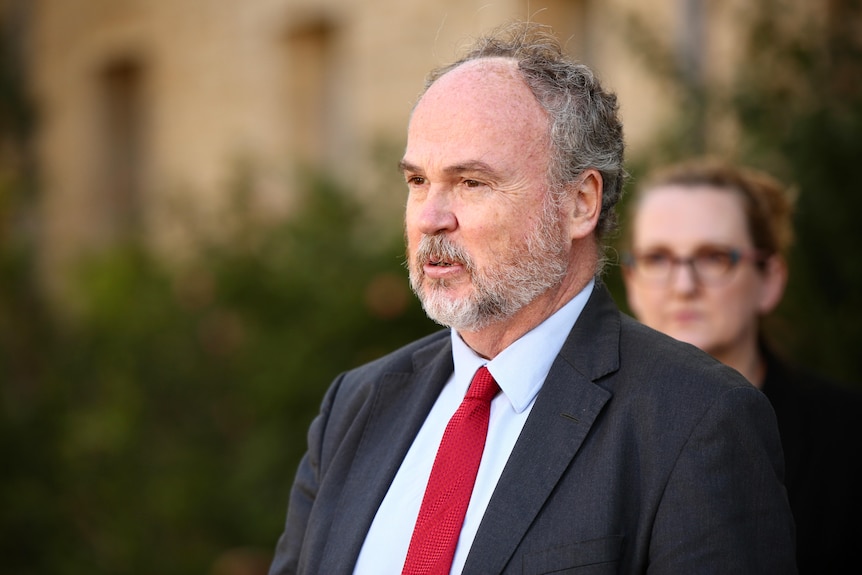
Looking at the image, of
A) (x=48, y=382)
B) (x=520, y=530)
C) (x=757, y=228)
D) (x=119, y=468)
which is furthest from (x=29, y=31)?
(x=520, y=530)

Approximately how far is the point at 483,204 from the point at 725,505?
2.46 feet

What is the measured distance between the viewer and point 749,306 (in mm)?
3355

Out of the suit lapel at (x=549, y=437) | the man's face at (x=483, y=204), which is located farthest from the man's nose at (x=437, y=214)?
the suit lapel at (x=549, y=437)

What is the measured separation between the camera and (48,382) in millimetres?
7898

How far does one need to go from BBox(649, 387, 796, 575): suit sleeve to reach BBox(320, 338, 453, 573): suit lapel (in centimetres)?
63

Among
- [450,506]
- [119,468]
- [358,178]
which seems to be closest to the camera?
[450,506]

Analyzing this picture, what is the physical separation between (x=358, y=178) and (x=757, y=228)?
478 centimetres

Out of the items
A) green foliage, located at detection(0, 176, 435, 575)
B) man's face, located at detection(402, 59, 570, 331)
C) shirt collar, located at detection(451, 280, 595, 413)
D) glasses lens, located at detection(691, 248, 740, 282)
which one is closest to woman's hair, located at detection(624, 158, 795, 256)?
glasses lens, located at detection(691, 248, 740, 282)

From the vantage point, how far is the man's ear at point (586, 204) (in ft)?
7.84

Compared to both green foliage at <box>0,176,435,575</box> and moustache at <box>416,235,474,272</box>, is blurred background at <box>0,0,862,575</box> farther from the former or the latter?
moustache at <box>416,235,474,272</box>

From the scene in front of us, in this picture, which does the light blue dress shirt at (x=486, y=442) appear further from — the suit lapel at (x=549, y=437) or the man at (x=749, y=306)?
the man at (x=749, y=306)

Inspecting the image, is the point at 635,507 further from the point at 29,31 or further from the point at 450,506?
the point at 29,31

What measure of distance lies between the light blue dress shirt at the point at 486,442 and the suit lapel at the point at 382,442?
25mm

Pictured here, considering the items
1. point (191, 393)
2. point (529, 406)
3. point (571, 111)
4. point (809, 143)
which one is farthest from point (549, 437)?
point (191, 393)
